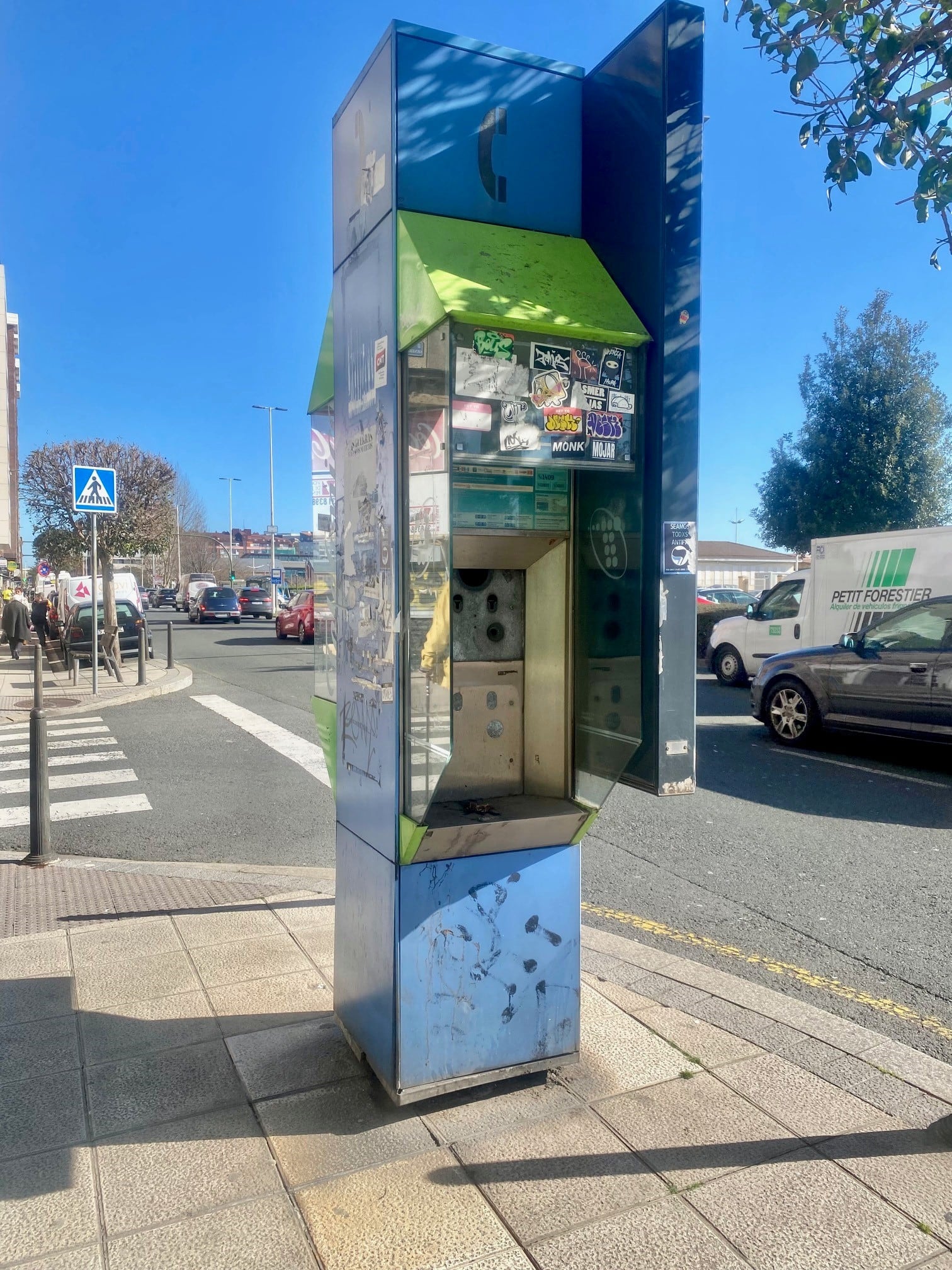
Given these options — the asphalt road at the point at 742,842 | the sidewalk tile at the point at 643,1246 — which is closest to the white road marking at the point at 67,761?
the asphalt road at the point at 742,842

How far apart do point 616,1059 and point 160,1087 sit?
161cm

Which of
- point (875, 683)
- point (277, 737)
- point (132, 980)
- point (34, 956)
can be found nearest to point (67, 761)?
point (277, 737)

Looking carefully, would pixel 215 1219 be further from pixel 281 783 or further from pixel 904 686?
pixel 904 686

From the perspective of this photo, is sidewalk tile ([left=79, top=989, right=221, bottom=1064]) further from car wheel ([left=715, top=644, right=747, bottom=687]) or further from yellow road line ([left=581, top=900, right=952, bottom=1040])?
car wheel ([left=715, top=644, right=747, bottom=687])

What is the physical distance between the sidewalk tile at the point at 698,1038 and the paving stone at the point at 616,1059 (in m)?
0.06

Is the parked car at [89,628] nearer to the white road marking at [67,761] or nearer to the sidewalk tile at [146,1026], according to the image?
the white road marking at [67,761]

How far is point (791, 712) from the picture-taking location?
996cm

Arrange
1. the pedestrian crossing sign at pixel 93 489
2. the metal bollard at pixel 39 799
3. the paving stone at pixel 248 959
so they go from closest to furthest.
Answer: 1. the paving stone at pixel 248 959
2. the metal bollard at pixel 39 799
3. the pedestrian crossing sign at pixel 93 489

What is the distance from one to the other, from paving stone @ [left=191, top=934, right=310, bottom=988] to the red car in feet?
65.4

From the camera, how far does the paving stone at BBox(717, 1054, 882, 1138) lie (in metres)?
2.91

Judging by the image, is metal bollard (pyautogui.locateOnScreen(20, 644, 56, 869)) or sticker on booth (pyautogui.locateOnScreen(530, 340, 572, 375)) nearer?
sticker on booth (pyautogui.locateOnScreen(530, 340, 572, 375))

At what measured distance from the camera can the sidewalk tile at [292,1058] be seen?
314cm

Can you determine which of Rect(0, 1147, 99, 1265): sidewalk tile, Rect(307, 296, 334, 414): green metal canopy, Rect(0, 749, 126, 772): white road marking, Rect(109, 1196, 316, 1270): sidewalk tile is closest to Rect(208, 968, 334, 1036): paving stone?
Rect(0, 1147, 99, 1265): sidewalk tile

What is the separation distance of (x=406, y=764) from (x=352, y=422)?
1.23 meters
